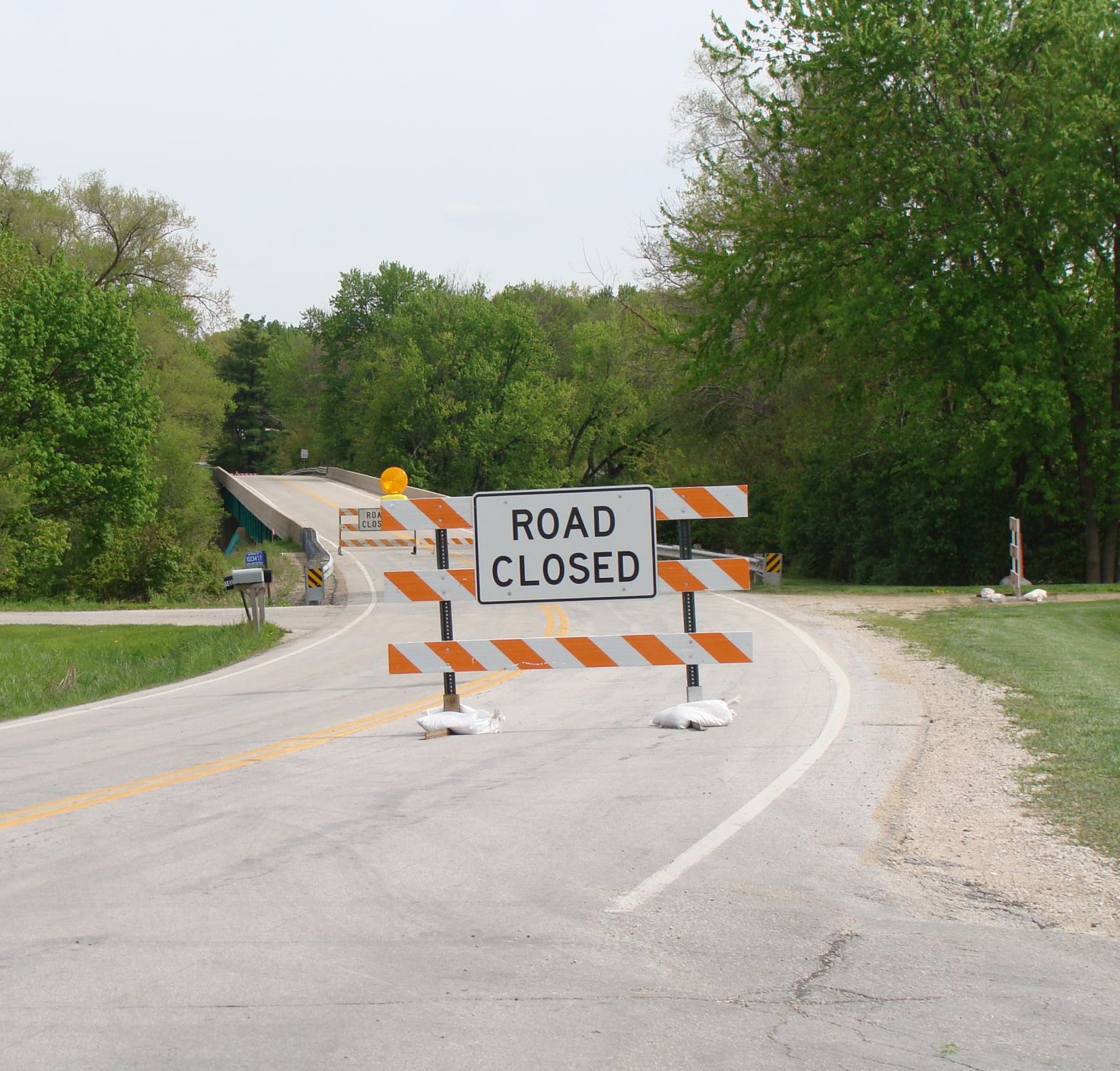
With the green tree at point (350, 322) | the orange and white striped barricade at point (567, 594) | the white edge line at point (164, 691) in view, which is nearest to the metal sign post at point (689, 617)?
the orange and white striped barricade at point (567, 594)

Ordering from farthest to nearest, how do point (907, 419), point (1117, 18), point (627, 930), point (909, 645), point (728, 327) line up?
point (907, 419), point (728, 327), point (1117, 18), point (909, 645), point (627, 930)

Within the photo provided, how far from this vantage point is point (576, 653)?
9.84 metres

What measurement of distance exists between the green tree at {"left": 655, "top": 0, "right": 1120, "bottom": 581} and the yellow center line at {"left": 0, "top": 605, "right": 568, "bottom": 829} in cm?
2122

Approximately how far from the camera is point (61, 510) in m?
46.6

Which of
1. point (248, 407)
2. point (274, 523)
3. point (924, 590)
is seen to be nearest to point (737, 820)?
point (924, 590)

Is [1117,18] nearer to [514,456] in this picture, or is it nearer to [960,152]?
[960,152]

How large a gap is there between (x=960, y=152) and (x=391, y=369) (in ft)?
214

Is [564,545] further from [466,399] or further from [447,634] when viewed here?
[466,399]

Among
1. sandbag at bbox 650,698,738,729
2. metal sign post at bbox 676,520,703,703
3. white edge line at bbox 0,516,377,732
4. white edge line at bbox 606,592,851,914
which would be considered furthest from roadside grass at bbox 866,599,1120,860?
white edge line at bbox 0,516,377,732

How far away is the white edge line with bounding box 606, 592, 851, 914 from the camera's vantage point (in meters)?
5.25

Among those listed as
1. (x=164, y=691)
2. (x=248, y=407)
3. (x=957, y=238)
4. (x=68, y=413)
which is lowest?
(x=164, y=691)

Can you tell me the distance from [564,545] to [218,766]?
312 centimetres

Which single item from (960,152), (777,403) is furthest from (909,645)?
(777,403)

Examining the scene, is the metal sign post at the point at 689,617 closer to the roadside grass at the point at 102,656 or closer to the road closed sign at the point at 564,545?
the road closed sign at the point at 564,545
